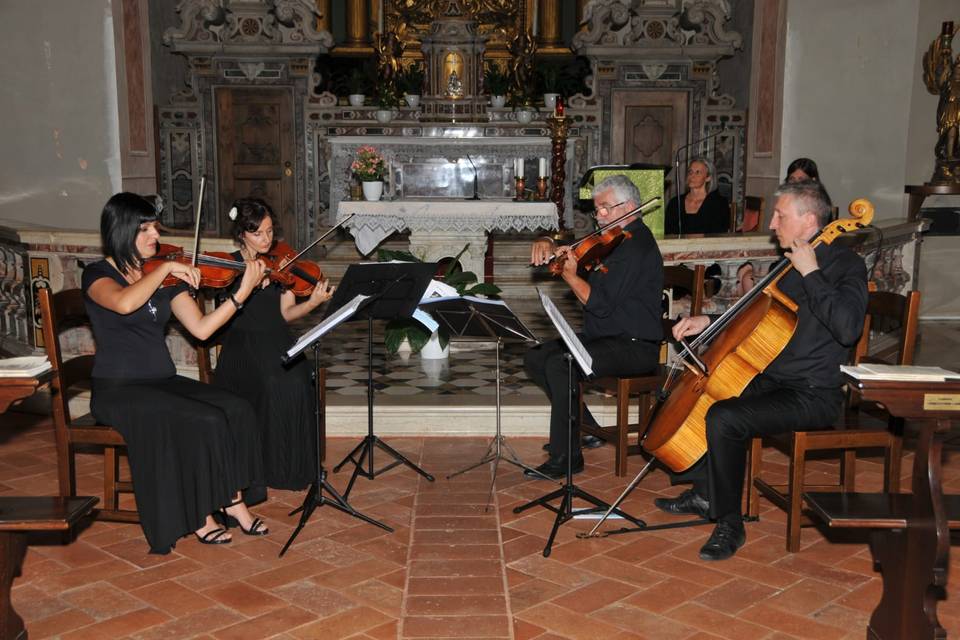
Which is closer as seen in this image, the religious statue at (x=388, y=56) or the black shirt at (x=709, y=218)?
the black shirt at (x=709, y=218)

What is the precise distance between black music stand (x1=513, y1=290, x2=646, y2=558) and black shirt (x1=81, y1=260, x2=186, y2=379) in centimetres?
168

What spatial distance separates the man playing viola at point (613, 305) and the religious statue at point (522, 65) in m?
7.50

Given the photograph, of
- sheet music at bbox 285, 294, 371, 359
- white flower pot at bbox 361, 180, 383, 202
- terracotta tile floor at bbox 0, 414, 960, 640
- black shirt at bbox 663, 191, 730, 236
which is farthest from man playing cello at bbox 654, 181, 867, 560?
white flower pot at bbox 361, 180, 383, 202

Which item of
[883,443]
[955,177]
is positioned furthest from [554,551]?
[955,177]

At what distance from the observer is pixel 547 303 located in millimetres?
3980

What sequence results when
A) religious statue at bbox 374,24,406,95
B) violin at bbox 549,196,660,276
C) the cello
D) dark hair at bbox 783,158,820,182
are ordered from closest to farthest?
the cello → violin at bbox 549,196,660,276 → dark hair at bbox 783,158,820,182 → religious statue at bbox 374,24,406,95

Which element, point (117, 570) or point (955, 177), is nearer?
point (117, 570)

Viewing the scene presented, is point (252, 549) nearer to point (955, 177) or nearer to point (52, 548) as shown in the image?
point (52, 548)

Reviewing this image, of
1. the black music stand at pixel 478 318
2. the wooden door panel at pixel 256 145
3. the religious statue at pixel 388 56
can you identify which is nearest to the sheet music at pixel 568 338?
the black music stand at pixel 478 318

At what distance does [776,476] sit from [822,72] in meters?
5.98

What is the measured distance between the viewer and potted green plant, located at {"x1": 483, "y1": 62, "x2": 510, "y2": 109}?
39.4 feet

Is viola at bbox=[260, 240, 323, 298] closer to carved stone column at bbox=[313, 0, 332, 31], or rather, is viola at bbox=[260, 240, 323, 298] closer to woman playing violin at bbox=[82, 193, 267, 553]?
woman playing violin at bbox=[82, 193, 267, 553]

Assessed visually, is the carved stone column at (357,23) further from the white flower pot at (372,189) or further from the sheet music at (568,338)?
the sheet music at (568,338)

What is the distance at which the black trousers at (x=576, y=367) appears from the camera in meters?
5.04
